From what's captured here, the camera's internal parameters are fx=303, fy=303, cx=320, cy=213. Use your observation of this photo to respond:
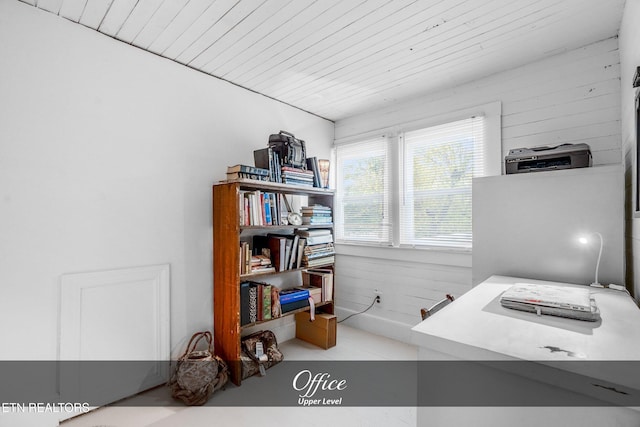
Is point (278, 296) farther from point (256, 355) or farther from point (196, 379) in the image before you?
point (196, 379)

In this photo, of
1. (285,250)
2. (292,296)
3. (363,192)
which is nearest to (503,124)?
(363,192)

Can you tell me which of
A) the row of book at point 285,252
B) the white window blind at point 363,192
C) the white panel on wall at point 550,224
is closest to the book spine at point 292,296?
the row of book at point 285,252

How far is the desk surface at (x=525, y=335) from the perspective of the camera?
0.81m

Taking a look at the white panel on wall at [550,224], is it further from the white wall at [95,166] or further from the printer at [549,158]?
the white wall at [95,166]

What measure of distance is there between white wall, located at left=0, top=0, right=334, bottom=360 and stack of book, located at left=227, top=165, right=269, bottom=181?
0.93ft

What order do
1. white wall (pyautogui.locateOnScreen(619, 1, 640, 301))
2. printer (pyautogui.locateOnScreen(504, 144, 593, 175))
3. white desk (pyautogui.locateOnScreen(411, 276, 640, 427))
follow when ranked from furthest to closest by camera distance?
printer (pyautogui.locateOnScreen(504, 144, 593, 175))
white wall (pyautogui.locateOnScreen(619, 1, 640, 301))
white desk (pyautogui.locateOnScreen(411, 276, 640, 427))

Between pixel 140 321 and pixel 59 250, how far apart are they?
2.29ft

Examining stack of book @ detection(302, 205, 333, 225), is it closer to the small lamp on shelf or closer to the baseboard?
the small lamp on shelf

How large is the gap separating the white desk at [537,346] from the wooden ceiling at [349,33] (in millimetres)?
1687

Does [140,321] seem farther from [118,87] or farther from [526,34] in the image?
[526,34]

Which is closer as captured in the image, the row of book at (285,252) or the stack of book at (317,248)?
the row of book at (285,252)

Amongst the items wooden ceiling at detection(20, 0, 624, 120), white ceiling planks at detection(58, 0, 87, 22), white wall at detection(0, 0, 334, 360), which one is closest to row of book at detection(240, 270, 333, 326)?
white wall at detection(0, 0, 334, 360)

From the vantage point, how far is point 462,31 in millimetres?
1977

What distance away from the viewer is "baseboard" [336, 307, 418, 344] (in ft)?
10.1
